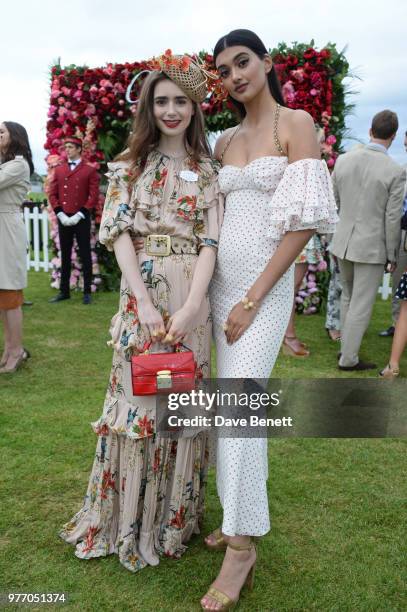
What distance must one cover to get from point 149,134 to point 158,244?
440 millimetres

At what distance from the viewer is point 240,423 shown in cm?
225

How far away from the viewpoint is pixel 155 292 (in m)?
2.35

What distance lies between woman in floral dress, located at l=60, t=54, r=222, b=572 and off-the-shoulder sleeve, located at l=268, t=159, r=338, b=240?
28cm

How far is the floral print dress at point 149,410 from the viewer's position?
2.32 meters

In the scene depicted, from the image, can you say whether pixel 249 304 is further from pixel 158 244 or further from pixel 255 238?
pixel 158 244

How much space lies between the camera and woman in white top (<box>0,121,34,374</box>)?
4746 mm

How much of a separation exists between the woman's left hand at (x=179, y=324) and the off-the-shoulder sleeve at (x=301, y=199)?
1.40 feet

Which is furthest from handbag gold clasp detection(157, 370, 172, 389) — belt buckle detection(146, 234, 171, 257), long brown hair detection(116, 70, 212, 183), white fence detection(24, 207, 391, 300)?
white fence detection(24, 207, 391, 300)

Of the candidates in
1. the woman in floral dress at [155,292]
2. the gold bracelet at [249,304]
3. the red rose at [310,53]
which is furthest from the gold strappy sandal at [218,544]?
the red rose at [310,53]

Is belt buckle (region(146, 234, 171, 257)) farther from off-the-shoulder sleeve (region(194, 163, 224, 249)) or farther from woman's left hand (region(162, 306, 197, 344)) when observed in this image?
woman's left hand (region(162, 306, 197, 344))

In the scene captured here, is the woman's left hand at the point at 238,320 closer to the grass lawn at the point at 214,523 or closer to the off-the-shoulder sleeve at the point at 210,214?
the off-the-shoulder sleeve at the point at 210,214

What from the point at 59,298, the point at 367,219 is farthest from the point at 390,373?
the point at 59,298

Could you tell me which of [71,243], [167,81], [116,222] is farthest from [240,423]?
[71,243]

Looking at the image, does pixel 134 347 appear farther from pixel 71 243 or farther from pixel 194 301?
pixel 71 243
